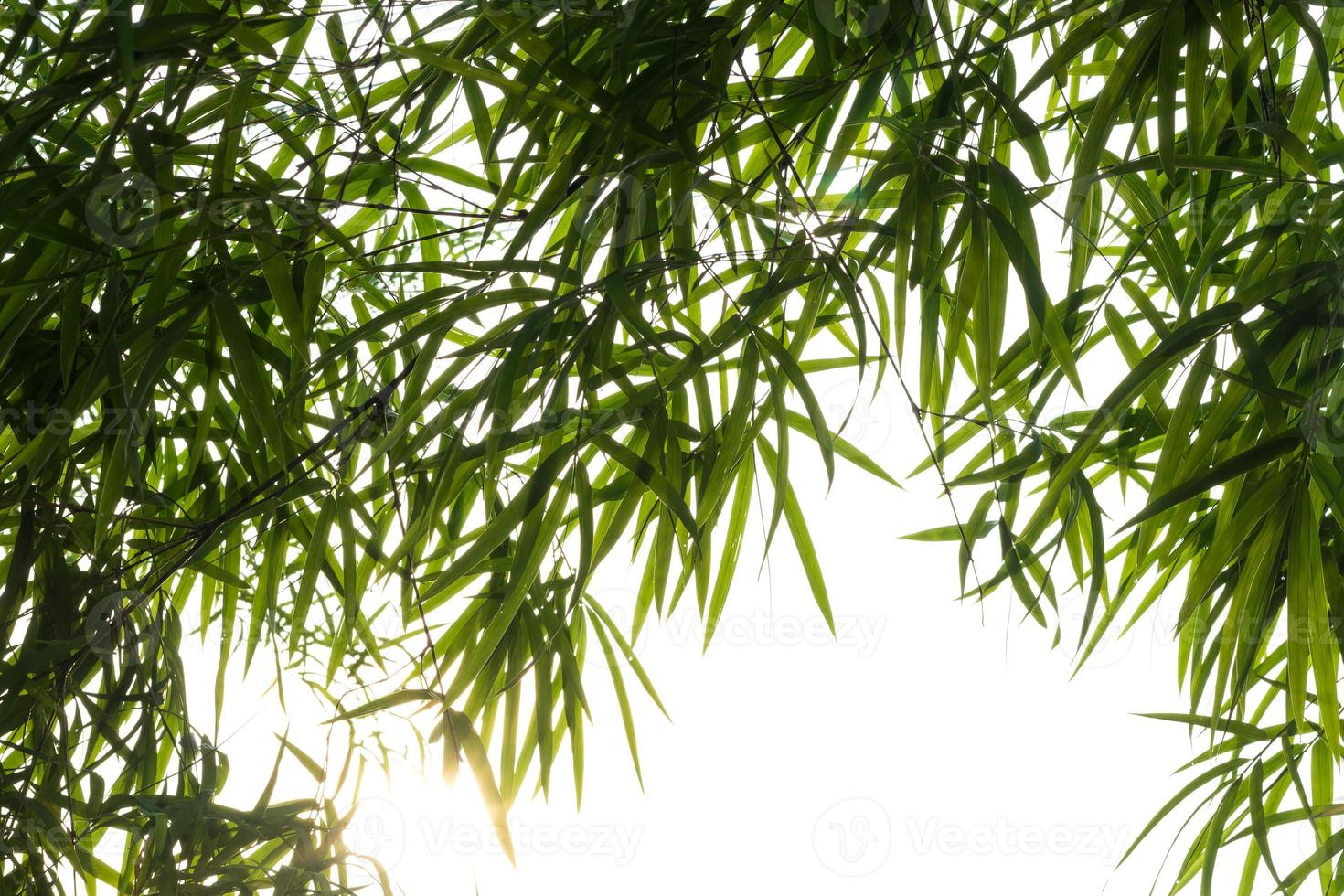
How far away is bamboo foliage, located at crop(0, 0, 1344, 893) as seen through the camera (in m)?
0.61

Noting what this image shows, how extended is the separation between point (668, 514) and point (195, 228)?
1.28 ft

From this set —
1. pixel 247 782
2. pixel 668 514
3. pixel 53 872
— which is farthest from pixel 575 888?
pixel 668 514

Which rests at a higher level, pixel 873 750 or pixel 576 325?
pixel 576 325

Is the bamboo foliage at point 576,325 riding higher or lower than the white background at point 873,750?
higher

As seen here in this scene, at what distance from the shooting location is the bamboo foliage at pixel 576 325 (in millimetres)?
609

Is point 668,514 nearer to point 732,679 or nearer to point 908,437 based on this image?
point 908,437

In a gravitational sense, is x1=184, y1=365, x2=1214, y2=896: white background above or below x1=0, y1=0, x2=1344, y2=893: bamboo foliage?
below

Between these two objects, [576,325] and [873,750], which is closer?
[576,325]

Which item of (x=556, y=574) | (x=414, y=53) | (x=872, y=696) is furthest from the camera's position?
(x=872, y=696)

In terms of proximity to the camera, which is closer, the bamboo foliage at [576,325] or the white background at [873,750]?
the bamboo foliage at [576,325]

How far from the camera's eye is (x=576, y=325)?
2.23ft

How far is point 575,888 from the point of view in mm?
1687

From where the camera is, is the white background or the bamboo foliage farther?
the white background

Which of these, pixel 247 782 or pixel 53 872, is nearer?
pixel 53 872
